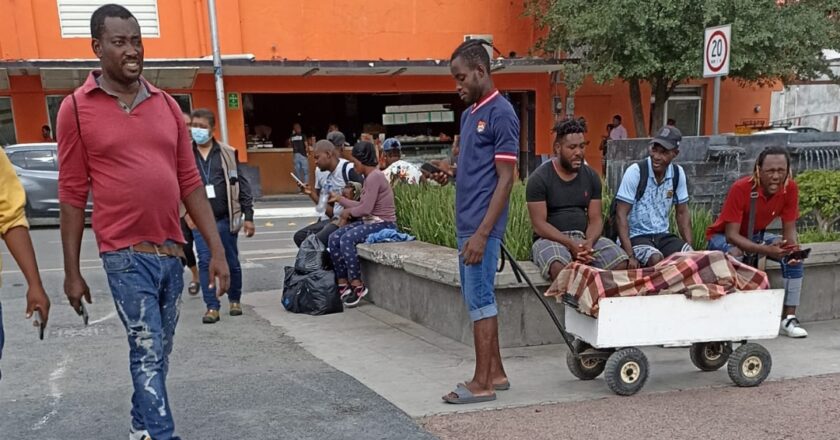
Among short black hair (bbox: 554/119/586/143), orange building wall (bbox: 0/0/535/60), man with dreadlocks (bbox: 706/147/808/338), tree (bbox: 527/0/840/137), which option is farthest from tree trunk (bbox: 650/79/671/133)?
short black hair (bbox: 554/119/586/143)

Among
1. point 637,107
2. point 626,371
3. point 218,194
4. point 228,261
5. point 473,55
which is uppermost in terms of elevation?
point 473,55

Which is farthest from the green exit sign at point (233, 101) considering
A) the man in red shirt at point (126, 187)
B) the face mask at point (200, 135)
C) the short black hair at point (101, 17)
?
the short black hair at point (101, 17)

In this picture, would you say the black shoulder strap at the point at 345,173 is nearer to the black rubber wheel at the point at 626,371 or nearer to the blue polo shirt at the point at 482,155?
the blue polo shirt at the point at 482,155

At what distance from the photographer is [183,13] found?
1731 cm

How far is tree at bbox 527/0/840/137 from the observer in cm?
1573

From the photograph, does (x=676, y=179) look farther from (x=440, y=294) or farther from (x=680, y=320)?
(x=440, y=294)

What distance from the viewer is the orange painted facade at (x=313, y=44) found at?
657 inches

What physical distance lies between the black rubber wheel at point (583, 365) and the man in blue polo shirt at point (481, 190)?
0.59m

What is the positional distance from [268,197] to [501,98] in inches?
622

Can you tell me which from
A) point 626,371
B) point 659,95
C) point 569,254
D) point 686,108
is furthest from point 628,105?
point 626,371

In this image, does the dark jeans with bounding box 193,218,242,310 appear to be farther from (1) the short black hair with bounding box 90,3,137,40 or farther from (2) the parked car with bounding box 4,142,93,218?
(2) the parked car with bounding box 4,142,93,218

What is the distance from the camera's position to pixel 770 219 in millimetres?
5258

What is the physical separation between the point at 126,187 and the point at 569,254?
301 cm

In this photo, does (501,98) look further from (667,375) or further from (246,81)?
(246,81)
